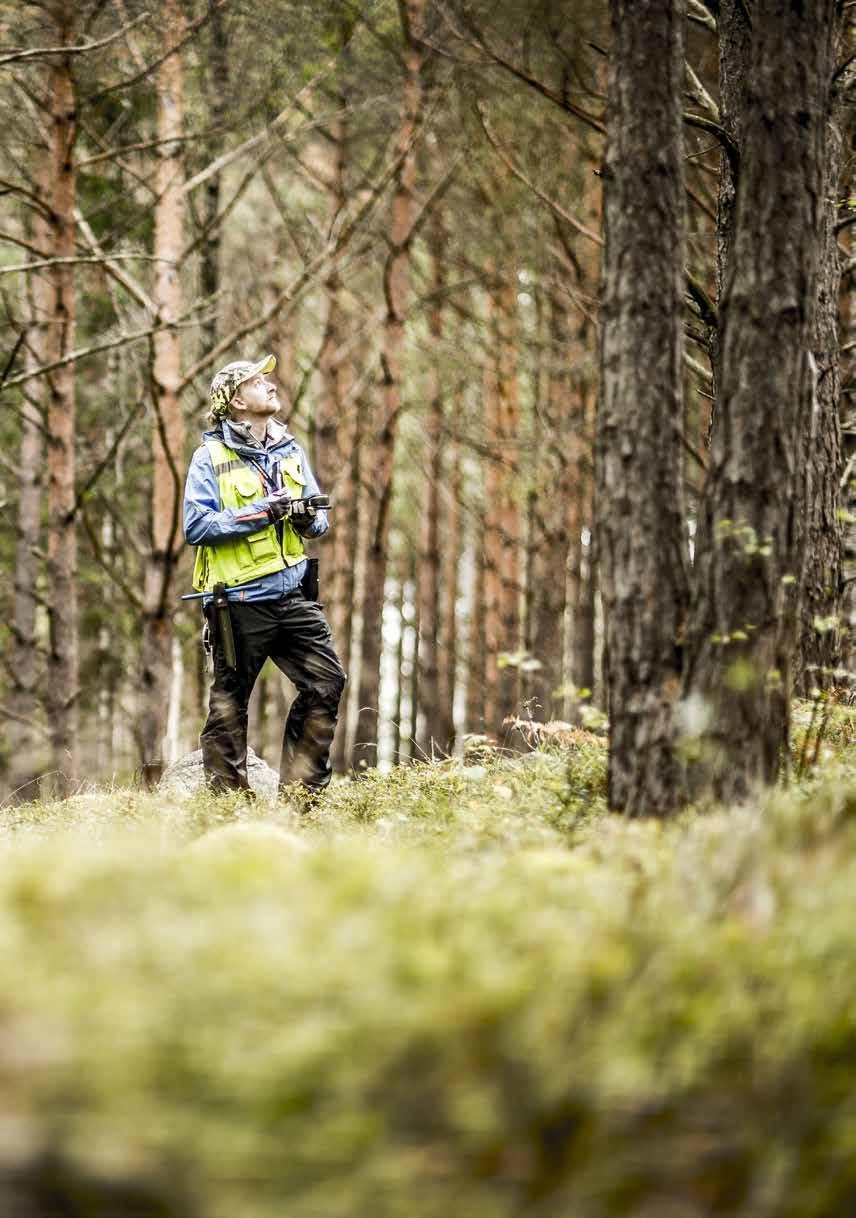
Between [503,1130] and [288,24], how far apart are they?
957cm

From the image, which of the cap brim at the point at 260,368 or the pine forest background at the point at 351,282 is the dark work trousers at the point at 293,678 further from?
the cap brim at the point at 260,368

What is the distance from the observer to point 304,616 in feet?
Result: 20.3

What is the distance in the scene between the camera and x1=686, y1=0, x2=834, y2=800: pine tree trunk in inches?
143

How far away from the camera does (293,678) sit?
625 centimetres

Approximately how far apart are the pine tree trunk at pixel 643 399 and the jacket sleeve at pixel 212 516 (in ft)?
8.26

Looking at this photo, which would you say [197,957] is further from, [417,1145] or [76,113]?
[76,113]

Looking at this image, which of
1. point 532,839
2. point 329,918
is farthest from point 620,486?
point 329,918

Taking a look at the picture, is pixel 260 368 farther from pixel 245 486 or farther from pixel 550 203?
pixel 550 203

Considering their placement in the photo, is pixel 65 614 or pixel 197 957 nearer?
pixel 197 957

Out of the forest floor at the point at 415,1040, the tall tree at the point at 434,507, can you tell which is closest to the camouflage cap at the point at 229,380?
the forest floor at the point at 415,1040

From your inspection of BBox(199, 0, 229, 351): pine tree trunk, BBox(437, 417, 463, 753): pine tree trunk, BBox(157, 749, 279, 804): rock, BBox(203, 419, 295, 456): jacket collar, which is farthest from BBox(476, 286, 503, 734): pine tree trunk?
BBox(203, 419, 295, 456): jacket collar

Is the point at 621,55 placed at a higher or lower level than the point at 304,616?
higher

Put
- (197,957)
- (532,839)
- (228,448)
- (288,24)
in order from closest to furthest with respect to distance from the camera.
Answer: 1. (197,957)
2. (532,839)
3. (228,448)
4. (288,24)

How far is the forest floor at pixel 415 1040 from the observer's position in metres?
1.67
